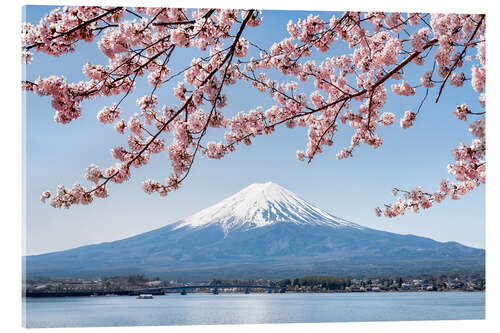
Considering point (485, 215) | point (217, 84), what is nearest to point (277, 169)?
point (485, 215)

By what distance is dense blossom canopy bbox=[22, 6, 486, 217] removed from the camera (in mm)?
2533

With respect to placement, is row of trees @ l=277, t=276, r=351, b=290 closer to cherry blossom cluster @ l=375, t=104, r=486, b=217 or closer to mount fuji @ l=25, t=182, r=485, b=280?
mount fuji @ l=25, t=182, r=485, b=280

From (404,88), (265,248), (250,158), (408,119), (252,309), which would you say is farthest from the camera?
(265,248)

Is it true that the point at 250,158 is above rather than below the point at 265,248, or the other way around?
above

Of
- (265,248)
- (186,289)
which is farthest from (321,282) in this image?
(186,289)

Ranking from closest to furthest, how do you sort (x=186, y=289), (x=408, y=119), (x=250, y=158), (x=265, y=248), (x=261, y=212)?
1. (x=408, y=119)
2. (x=250, y=158)
3. (x=186, y=289)
4. (x=265, y=248)
5. (x=261, y=212)

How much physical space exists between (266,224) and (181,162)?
5.59 metres

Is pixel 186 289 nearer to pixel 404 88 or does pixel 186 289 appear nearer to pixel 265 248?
pixel 265 248

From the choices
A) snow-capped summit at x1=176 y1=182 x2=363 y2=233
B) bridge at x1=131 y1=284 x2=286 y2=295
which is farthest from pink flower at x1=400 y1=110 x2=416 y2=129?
bridge at x1=131 y1=284 x2=286 y2=295

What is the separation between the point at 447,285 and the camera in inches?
220

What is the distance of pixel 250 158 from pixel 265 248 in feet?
7.26

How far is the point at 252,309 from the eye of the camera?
499 centimetres

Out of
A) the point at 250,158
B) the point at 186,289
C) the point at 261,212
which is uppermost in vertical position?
the point at 250,158

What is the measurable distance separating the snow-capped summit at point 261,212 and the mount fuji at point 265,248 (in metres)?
0.01
